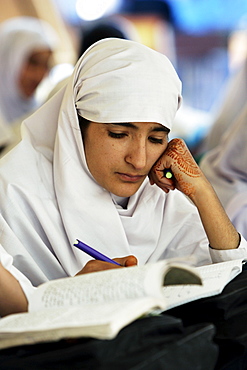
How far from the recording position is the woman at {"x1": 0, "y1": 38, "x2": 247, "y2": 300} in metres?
1.74

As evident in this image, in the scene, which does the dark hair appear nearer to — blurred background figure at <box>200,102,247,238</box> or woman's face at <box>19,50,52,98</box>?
blurred background figure at <box>200,102,247,238</box>

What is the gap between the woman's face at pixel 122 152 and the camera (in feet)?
5.76

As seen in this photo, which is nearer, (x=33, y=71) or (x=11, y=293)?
(x=11, y=293)

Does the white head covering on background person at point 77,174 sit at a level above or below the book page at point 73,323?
below

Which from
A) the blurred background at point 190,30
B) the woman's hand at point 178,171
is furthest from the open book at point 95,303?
the blurred background at point 190,30

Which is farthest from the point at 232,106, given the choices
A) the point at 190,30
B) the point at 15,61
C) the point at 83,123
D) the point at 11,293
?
the point at 190,30

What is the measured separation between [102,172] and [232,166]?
123cm

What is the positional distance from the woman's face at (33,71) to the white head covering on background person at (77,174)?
125 inches

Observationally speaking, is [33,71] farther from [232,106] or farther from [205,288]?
[205,288]

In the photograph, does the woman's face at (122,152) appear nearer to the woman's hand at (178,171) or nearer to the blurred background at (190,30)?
the woman's hand at (178,171)

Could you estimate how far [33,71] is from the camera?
16.6 feet

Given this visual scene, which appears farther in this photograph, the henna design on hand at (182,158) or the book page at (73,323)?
the henna design on hand at (182,158)

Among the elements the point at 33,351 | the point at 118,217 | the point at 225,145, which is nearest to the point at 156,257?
the point at 118,217

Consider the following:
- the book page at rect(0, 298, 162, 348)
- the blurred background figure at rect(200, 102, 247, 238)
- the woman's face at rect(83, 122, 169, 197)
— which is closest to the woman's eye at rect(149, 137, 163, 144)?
the woman's face at rect(83, 122, 169, 197)
